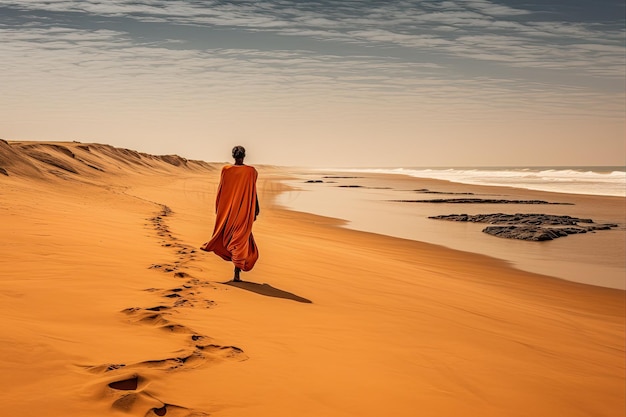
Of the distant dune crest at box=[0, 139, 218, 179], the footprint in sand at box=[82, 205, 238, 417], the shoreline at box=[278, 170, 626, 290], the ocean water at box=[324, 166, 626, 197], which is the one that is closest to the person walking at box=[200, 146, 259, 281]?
the footprint in sand at box=[82, 205, 238, 417]

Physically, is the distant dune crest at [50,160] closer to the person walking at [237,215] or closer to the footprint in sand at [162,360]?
the person walking at [237,215]

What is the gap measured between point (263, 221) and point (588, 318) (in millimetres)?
12559

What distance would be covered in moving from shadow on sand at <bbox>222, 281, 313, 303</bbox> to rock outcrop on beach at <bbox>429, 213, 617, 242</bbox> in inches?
443

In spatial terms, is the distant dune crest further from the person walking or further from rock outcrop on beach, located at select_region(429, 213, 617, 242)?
rock outcrop on beach, located at select_region(429, 213, 617, 242)

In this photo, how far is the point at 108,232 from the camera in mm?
11070

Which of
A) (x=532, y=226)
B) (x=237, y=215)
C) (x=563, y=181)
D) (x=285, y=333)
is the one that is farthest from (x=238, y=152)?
(x=563, y=181)

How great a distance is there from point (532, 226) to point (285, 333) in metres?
15.3

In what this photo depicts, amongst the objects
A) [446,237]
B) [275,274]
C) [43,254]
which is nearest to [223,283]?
[275,274]

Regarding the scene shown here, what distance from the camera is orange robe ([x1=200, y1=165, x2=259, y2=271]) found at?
25.3 feet

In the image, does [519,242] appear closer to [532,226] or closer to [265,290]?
[532,226]

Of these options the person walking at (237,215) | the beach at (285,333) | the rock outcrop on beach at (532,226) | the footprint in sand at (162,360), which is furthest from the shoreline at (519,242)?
the footprint in sand at (162,360)

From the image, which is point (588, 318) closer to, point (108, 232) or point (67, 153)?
point (108, 232)

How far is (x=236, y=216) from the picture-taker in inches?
304

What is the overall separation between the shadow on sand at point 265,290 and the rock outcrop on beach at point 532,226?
36.9 feet
